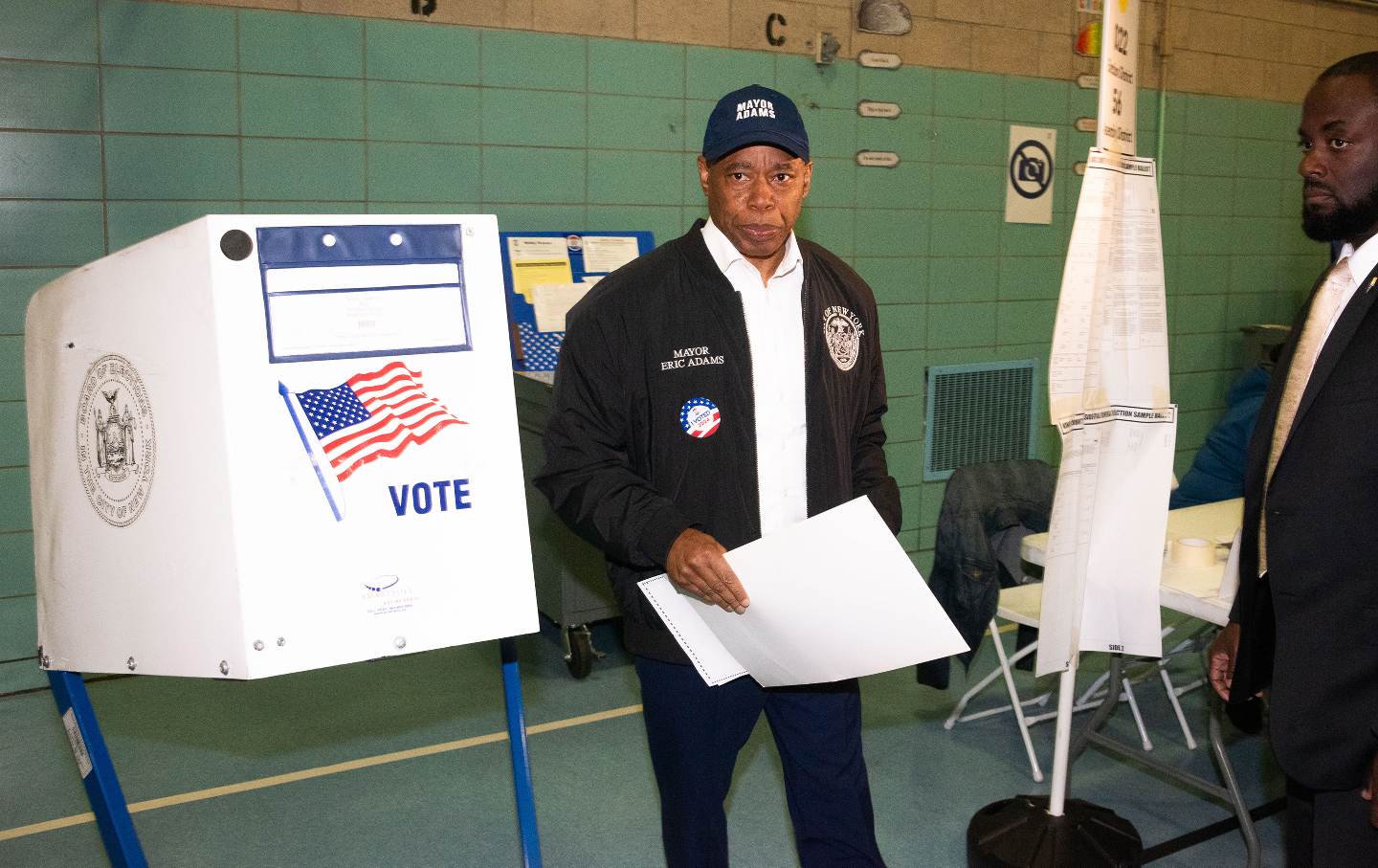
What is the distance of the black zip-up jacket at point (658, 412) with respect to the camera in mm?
2029

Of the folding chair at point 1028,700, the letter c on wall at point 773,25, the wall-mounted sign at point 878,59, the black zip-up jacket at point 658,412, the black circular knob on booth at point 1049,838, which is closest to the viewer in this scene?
the black zip-up jacket at point 658,412

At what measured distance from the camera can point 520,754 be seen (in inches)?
72.4

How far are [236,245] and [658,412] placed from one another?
82 centimetres

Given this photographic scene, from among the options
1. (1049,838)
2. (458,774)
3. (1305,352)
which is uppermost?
(1305,352)

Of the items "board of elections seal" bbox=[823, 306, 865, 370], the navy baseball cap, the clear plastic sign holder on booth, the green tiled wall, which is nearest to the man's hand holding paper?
the clear plastic sign holder on booth

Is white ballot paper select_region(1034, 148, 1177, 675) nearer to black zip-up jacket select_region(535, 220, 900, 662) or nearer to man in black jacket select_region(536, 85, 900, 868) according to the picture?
man in black jacket select_region(536, 85, 900, 868)

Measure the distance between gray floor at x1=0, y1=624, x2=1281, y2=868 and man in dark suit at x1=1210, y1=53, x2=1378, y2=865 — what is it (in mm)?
1257

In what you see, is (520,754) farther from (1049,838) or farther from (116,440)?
(1049,838)

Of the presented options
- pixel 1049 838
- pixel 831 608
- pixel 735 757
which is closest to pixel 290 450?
pixel 831 608

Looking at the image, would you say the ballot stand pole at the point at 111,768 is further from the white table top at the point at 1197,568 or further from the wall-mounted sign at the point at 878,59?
the wall-mounted sign at the point at 878,59

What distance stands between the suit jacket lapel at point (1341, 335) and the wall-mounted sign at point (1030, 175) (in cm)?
401

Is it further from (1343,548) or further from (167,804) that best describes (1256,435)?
(167,804)

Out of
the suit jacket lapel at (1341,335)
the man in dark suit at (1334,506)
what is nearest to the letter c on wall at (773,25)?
the man in dark suit at (1334,506)

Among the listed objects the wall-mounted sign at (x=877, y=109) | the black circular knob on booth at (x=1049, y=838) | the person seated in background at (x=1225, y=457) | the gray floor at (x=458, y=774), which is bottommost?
the gray floor at (x=458, y=774)
